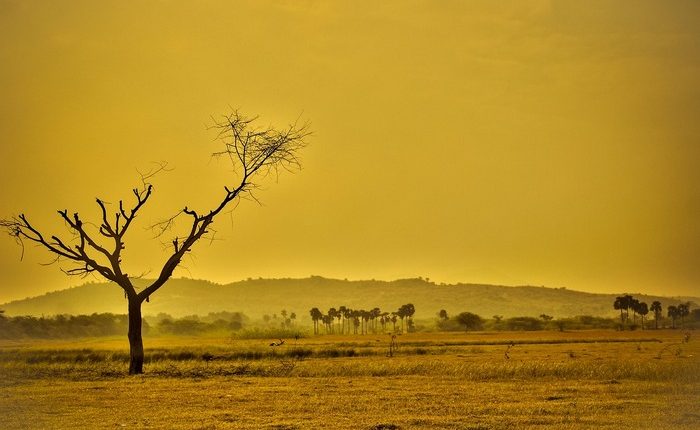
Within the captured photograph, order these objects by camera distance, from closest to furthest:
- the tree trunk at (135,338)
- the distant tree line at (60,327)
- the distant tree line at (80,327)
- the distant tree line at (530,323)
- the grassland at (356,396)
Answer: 1. the grassland at (356,396)
2. the tree trunk at (135,338)
3. the distant tree line at (60,327)
4. the distant tree line at (80,327)
5. the distant tree line at (530,323)

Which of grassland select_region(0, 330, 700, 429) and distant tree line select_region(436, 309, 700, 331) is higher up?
distant tree line select_region(436, 309, 700, 331)

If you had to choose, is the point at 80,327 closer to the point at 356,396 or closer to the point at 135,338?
the point at 135,338

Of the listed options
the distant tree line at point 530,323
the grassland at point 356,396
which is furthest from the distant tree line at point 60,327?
the grassland at point 356,396

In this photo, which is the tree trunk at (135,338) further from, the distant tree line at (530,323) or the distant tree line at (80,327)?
the distant tree line at (530,323)

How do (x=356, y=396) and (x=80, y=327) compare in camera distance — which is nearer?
(x=356, y=396)

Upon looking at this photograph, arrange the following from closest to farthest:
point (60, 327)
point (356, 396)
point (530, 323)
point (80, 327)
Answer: point (356, 396) < point (60, 327) < point (80, 327) < point (530, 323)

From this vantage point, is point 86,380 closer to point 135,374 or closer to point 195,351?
point 135,374

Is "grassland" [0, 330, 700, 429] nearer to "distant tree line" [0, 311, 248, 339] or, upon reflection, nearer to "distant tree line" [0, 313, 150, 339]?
"distant tree line" [0, 313, 150, 339]

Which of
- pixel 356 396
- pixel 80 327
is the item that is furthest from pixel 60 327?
pixel 356 396

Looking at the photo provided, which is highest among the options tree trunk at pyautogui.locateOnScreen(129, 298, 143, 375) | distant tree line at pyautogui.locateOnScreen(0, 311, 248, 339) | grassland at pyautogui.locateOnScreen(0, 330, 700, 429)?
distant tree line at pyautogui.locateOnScreen(0, 311, 248, 339)

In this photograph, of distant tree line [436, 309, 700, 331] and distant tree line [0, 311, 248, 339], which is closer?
distant tree line [0, 311, 248, 339]

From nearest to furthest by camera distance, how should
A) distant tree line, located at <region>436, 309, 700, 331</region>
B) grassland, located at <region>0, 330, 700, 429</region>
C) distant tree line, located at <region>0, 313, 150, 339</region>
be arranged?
grassland, located at <region>0, 330, 700, 429</region> → distant tree line, located at <region>0, 313, 150, 339</region> → distant tree line, located at <region>436, 309, 700, 331</region>

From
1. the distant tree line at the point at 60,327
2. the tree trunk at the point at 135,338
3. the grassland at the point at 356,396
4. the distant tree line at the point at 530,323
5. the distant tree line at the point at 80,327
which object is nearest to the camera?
the grassland at the point at 356,396

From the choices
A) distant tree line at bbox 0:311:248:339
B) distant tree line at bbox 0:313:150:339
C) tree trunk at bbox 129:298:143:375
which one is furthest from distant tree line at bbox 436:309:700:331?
tree trunk at bbox 129:298:143:375
